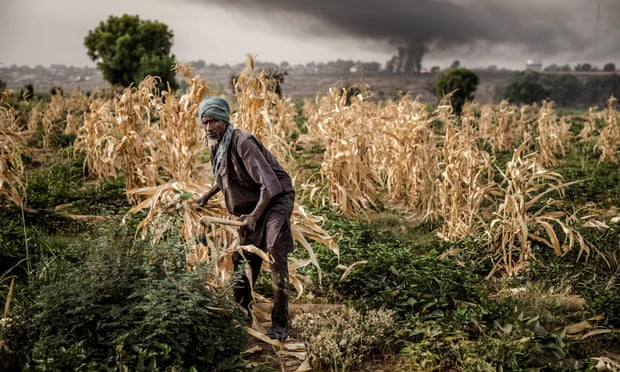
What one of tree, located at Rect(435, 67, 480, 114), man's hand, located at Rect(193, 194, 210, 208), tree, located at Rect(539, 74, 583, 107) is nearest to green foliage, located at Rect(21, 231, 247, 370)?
man's hand, located at Rect(193, 194, 210, 208)

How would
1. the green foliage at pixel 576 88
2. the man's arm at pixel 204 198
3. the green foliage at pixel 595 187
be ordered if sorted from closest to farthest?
the man's arm at pixel 204 198
the green foliage at pixel 595 187
the green foliage at pixel 576 88

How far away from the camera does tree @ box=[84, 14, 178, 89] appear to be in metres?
41.2

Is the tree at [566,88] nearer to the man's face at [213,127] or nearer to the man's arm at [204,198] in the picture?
the man's arm at [204,198]

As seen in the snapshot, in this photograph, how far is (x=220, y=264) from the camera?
391 cm

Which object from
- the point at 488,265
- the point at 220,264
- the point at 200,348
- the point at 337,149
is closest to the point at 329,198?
the point at 337,149

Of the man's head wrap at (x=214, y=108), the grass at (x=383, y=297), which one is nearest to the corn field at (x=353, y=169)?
the grass at (x=383, y=297)

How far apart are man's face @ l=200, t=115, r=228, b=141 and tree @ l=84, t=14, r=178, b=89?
37189 millimetres

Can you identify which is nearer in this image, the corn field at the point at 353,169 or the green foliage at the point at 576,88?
the corn field at the point at 353,169

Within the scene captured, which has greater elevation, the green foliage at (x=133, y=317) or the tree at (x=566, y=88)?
the tree at (x=566, y=88)

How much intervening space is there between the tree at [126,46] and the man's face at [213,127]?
3719cm

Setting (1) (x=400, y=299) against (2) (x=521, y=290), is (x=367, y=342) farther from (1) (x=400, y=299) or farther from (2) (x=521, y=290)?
(2) (x=521, y=290)

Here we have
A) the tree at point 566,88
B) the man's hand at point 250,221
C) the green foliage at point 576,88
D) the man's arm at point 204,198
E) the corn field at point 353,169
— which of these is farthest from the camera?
the tree at point 566,88

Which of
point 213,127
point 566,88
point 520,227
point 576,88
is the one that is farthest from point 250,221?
point 576,88

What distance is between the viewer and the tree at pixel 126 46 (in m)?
41.2
